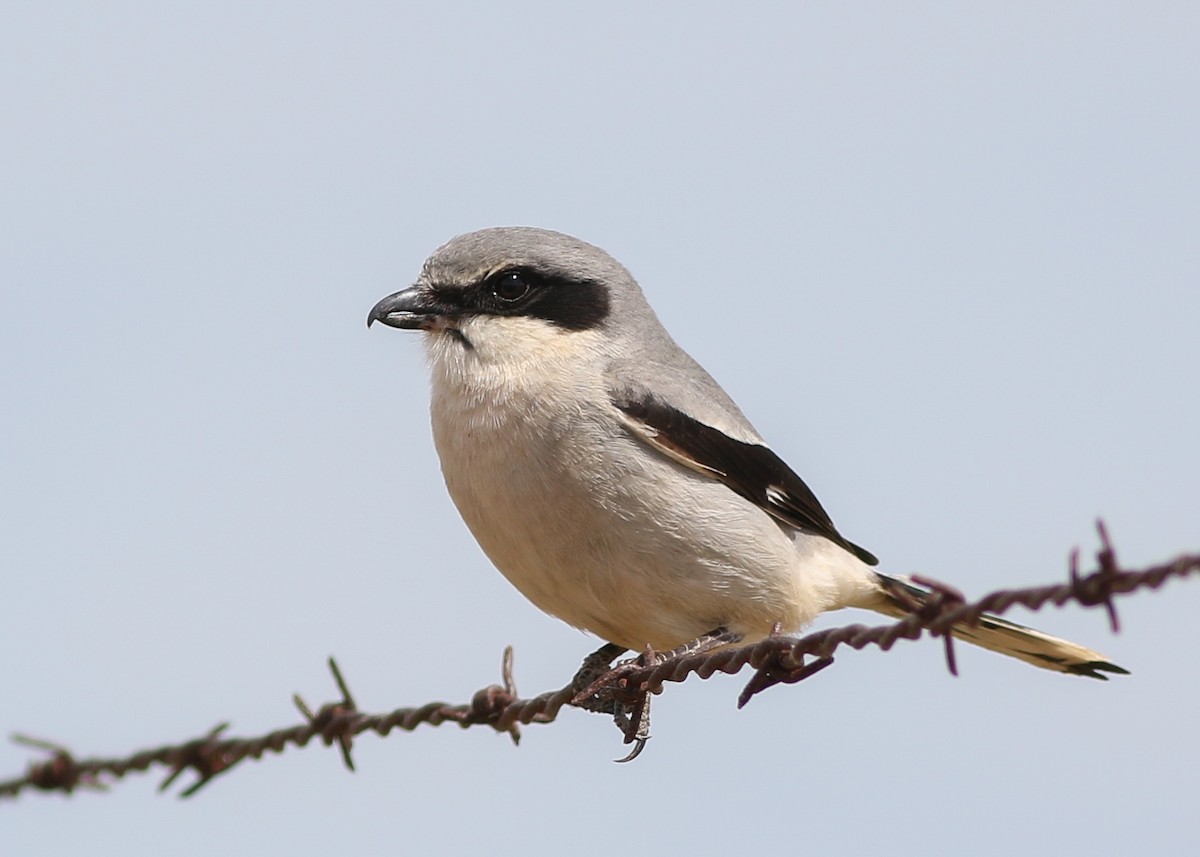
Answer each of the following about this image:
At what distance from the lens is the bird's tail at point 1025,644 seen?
21.6 feet

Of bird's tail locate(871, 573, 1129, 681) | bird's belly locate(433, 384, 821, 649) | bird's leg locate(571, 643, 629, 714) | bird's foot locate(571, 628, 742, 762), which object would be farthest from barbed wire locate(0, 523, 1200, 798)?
bird's tail locate(871, 573, 1129, 681)

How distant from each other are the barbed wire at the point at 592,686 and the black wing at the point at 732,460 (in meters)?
1.19

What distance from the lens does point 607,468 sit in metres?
5.55

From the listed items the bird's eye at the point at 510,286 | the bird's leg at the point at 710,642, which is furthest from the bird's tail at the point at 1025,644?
the bird's eye at the point at 510,286

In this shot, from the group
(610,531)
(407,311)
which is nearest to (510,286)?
(407,311)

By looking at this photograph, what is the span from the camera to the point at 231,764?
350cm

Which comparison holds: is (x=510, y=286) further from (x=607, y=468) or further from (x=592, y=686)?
(x=592, y=686)

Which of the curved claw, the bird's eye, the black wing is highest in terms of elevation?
the bird's eye

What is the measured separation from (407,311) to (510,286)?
1.48ft

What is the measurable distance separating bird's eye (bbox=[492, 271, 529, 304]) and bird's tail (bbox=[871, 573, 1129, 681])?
2.03m

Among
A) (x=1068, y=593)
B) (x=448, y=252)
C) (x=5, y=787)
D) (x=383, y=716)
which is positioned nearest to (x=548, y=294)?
(x=448, y=252)

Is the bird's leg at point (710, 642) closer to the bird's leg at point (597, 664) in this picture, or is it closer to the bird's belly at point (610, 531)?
the bird's belly at point (610, 531)

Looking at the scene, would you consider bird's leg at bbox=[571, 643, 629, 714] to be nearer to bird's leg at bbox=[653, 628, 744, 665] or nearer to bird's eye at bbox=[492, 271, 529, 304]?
bird's leg at bbox=[653, 628, 744, 665]

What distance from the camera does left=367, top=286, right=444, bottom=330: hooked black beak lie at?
626cm
